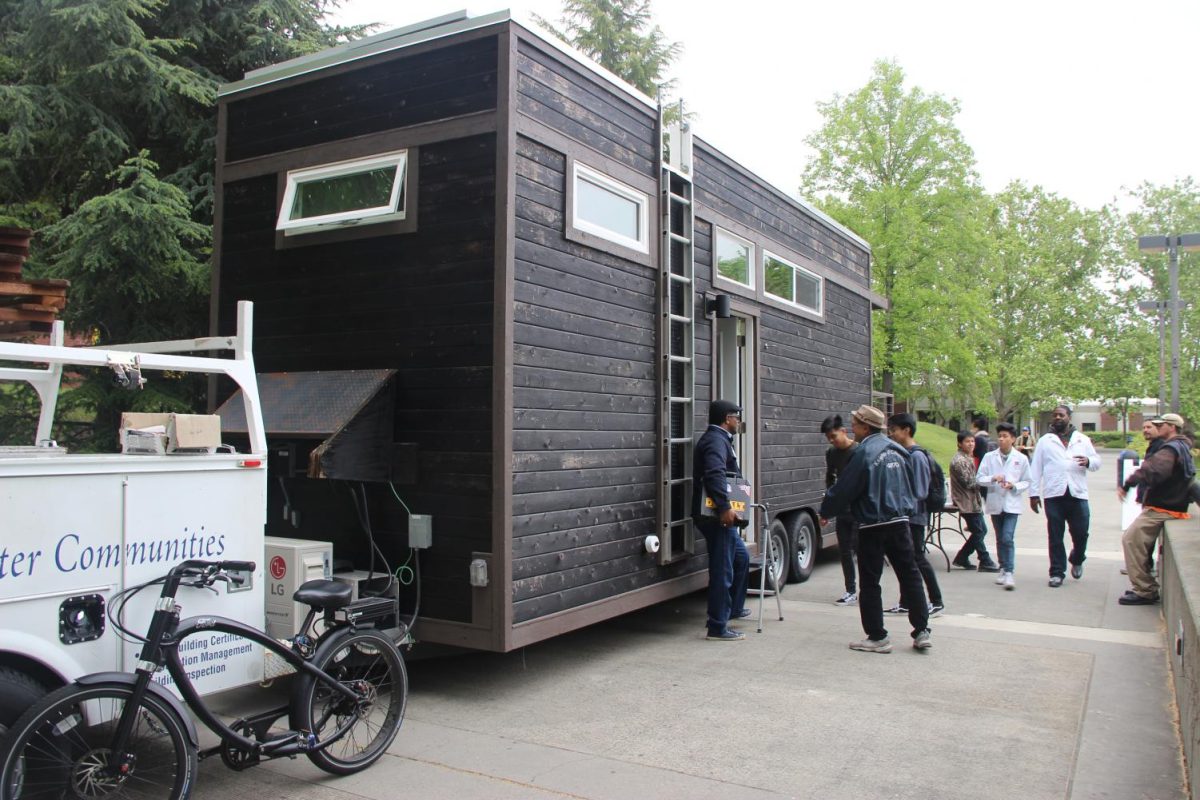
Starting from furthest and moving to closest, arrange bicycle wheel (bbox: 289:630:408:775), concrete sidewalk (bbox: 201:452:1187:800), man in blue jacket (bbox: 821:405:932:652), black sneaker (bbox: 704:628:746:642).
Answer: black sneaker (bbox: 704:628:746:642), man in blue jacket (bbox: 821:405:932:652), concrete sidewalk (bbox: 201:452:1187:800), bicycle wheel (bbox: 289:630:408:775)

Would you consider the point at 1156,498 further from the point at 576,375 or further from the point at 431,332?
the point at 431,332

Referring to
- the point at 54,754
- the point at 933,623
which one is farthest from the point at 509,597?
the point at 933,623

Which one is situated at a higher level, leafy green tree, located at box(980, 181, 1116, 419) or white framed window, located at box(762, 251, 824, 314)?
leafy green tree, located at box(980, 181, 1116, 419)

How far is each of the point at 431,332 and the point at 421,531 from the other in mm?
1192

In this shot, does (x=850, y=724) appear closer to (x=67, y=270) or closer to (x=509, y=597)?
(x=509, y=597)

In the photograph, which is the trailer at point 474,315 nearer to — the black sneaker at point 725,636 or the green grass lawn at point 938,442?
the black sneaker at point 725,636

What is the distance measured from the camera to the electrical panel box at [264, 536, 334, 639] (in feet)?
16.1

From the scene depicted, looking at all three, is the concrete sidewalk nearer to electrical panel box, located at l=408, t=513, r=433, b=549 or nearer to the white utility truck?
the white utility truck

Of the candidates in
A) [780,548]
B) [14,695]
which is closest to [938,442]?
[780,548]

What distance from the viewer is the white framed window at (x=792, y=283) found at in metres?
8.86

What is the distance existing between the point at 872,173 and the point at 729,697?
20.8 m

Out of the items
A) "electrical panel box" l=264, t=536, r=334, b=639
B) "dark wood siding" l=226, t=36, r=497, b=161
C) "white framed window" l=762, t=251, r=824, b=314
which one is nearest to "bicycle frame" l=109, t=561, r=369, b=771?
"electrical panel box" l=264, t=536, r=334, b=639

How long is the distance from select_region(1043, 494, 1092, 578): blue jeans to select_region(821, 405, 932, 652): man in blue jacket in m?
3.35

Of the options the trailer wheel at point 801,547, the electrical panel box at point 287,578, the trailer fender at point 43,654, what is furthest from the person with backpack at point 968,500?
the trailer fender at point 43,654
